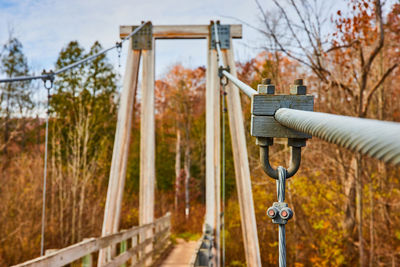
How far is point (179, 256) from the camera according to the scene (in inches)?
206

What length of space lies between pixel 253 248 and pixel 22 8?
7.34 meters

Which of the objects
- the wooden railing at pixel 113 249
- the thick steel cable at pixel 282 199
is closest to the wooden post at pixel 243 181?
the wooden railing at pixel 113 249

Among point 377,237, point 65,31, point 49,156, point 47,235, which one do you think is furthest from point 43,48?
point 377,237

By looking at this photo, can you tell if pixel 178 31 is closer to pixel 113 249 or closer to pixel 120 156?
pixel 120 156

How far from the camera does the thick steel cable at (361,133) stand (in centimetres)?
25

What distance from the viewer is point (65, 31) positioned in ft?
32.3

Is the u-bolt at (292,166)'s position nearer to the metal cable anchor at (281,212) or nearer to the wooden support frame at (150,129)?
the metal cable anchor at (281,212)

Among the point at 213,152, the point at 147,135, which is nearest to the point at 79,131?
the point at 147,135

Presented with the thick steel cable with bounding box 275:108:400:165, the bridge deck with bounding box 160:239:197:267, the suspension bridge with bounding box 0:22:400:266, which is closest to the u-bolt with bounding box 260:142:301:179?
the thick steel cable with bounding box 275:108:400:165

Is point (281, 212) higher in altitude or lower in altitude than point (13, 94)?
lower

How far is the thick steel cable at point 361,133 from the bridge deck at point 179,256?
180 inches

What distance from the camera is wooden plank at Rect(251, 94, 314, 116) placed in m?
0.56

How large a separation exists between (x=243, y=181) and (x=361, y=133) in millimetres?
3309

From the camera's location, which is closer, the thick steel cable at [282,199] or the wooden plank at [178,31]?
the thick steel cable at [282,199]
